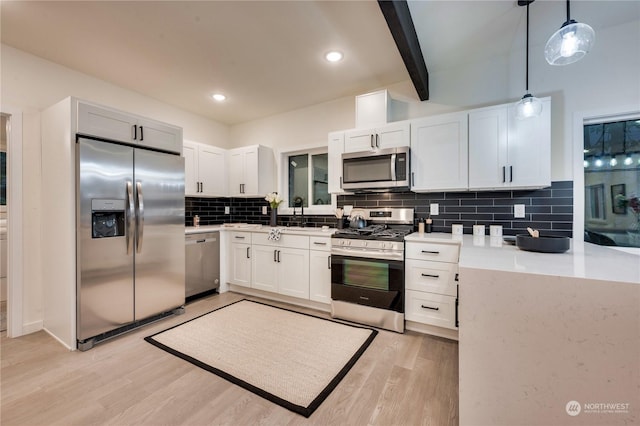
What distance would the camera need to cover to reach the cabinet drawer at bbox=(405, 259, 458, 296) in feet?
7.77

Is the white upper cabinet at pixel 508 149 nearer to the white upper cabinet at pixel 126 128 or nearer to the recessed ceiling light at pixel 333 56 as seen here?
the recessed ceiling light at pixel 333 56

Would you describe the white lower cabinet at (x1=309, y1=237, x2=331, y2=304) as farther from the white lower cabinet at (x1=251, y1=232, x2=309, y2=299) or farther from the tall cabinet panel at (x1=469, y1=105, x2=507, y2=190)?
the tall cabinet panel at (x1=469, y1=105, x2=507, y2=190)

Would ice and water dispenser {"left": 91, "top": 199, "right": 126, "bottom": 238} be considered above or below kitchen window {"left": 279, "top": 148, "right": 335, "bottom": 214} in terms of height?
below

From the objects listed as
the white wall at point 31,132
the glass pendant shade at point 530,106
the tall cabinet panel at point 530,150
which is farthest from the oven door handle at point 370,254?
the white wall at point 31,132

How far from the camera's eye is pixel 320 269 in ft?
9.94

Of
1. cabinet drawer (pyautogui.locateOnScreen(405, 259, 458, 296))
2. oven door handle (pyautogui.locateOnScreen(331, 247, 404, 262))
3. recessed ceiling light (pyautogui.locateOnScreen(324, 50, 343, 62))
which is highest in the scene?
recessed ceiling light (pyautogui.locateOnScreen(324, 50, 343, 62))

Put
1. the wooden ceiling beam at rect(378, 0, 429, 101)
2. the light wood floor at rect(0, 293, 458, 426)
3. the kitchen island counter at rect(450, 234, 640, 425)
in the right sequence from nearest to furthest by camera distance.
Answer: the kitchen island counter at rect(450, 234, 640, 425), the light wood floor at rect(0, 293, 458, 426), the wooden ceiling beam at rect(378, 0, 429, 101)

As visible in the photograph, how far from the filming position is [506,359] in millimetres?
1153

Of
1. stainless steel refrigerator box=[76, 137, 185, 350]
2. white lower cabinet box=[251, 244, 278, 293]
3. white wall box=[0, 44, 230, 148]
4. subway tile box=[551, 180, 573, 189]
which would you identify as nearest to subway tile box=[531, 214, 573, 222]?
subway tile box=[551, 180, 573, 189]

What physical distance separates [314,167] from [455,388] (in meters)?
3.01

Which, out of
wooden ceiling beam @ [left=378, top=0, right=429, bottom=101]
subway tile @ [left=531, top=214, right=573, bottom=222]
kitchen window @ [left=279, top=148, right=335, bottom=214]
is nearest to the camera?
wooden ceiling beam @ [left=378, top=0, right=429, bottom=101]

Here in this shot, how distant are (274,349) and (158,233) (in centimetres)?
164

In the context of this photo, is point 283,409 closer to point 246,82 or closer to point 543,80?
point 246,82

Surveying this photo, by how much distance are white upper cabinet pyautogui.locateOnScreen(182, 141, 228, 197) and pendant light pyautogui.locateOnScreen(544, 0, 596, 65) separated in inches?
146
